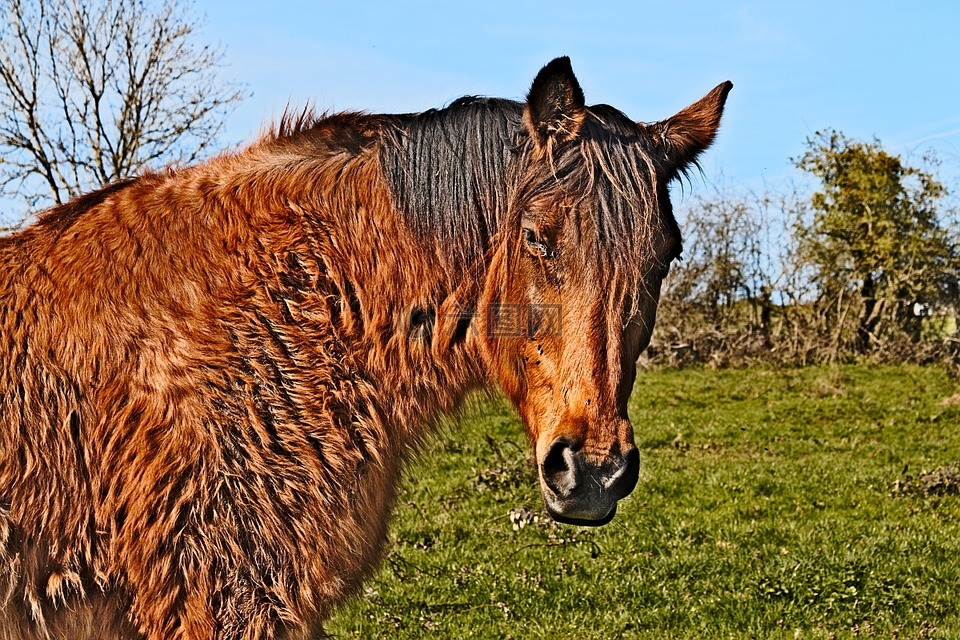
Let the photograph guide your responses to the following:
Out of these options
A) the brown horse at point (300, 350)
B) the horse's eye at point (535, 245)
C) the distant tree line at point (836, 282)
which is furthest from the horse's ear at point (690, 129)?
the distant tree line at point (836, 282)

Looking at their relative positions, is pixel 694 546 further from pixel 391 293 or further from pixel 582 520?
pixel 391 293

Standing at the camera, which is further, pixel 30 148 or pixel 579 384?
pixel 30 148

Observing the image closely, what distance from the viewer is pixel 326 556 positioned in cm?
253

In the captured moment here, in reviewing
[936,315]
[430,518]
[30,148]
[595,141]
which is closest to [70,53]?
[30,148]

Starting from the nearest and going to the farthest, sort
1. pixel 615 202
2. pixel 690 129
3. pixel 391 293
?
pixel 615 202 < pixel 391 293 < pixel 690 129

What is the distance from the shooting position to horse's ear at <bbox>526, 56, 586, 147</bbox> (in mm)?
2537

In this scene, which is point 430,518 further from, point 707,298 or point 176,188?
point 707,298

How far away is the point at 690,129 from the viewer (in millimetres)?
2977

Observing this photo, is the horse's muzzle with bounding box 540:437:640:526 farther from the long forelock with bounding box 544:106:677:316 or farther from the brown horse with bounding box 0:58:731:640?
the long forelock with bounding box 544:106:677:316

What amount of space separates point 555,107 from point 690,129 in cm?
65

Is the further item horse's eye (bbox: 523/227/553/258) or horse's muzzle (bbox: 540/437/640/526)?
horse's eye (bbox: 523/227/553/258)

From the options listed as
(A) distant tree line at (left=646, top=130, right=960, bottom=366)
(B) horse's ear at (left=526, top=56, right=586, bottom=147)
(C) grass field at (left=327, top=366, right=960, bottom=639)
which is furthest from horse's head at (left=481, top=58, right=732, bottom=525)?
(A) distant tree line at (left=646, top=130, right=960, bottom=366)

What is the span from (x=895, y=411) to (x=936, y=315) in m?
7.32

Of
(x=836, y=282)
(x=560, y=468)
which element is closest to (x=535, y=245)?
(x=560, y=468)
